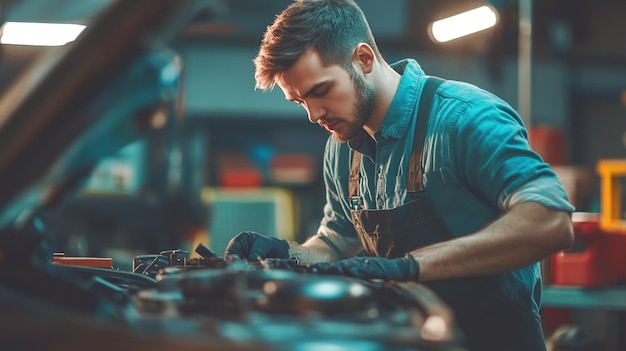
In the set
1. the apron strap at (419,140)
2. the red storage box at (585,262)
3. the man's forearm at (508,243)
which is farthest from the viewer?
the red storage box at (585,262)

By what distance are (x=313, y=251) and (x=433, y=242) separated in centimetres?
42

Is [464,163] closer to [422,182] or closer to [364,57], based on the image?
[422,182]

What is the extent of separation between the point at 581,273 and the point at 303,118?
5690 mm

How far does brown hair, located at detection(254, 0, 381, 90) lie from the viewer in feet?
7.23

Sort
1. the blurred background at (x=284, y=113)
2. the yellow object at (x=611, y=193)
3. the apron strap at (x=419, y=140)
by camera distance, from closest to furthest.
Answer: the apron strap at (x=419, y=140), the yellow object at (x=611, y=193), the blurred background at (x=284, y=113)

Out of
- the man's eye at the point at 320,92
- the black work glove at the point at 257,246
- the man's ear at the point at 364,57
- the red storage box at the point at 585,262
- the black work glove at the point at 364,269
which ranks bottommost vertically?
the red storage box at the point at 585,262

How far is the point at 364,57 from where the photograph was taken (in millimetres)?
2279

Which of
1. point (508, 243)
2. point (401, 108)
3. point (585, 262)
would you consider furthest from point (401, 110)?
point (585, 262)

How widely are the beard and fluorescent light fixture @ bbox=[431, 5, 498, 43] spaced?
404cm

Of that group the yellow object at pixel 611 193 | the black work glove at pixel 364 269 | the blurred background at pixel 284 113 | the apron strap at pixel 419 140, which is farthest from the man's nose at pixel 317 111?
the blurred background at pixel 284 113

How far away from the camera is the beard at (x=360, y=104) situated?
2.25 metres

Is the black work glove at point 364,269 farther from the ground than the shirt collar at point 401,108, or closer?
closer

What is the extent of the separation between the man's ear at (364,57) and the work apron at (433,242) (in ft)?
0.56

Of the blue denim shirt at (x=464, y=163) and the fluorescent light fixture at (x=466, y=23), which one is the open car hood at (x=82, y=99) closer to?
the blue denim shirt at (x=464, y=163)
